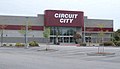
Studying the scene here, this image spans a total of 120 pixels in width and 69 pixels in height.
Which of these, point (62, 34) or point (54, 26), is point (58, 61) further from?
point (62, 34)

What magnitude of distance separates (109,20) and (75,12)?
12465 mm

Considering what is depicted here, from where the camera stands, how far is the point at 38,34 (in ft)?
284

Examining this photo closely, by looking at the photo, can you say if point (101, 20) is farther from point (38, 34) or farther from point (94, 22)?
point (38, 34)

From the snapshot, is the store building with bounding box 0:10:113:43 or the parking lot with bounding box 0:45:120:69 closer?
the parking lot with bounding box 0:45:120:69

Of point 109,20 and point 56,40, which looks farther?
point 109,20

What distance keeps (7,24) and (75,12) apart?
1958 centimetres

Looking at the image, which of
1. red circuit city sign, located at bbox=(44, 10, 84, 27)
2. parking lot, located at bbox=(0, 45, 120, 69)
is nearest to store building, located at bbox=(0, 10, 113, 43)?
red circuit city sign, located at bbox=(44, 10, 84, 27)

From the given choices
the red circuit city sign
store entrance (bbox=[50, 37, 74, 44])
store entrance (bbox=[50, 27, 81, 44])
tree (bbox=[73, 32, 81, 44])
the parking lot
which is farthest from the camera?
store entrance (bbox=[50, 27, 81, 44])

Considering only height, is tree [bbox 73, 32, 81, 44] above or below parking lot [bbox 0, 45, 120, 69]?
above

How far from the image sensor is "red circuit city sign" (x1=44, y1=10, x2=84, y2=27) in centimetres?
8619

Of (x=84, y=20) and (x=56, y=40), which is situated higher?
(x=84, y=20)

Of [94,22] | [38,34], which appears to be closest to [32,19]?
[38,34]

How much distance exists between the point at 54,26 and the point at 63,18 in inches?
139

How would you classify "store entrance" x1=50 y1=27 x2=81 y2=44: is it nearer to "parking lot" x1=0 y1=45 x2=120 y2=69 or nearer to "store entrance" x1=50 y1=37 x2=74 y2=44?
"store entrance" x1=50 y1=37 x2=74 y2=44
